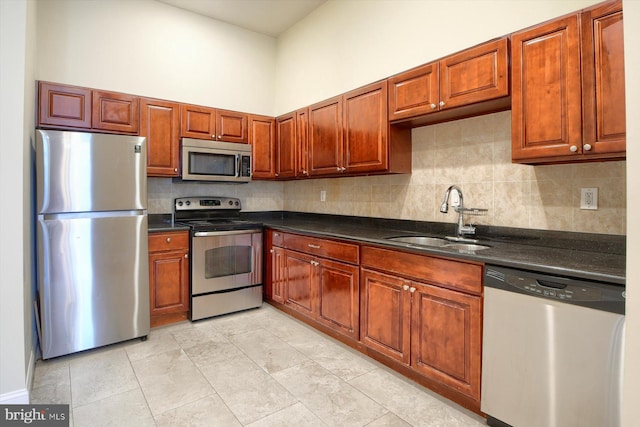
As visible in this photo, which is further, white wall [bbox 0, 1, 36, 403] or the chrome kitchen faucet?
the chrome kitchen faucet

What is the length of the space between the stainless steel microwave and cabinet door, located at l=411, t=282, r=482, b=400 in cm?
233

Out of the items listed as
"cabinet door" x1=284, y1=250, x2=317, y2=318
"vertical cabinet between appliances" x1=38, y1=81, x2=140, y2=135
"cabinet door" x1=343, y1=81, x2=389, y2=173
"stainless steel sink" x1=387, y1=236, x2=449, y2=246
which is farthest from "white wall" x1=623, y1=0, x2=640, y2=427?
"vertical cabinet between appliances" x1=38, y1=81, x2=140, y2=135

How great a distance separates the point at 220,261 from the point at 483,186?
2.38m

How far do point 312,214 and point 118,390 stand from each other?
7.96 feet

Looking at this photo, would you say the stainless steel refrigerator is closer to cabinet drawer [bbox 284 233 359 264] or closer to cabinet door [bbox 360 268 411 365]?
cabinet drawer [bbox 284 233 359 264]

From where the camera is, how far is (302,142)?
354 centimetres

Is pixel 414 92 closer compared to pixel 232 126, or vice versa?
pixel 414 92

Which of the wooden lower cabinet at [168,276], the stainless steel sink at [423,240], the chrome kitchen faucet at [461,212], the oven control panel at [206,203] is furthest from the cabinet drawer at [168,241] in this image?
Result: the chrome kitchen faucet at [461,212]

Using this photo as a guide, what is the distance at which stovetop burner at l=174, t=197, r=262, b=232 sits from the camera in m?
3.40

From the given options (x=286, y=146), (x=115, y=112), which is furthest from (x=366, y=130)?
(x=115, y=112)

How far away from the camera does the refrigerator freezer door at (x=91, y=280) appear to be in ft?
7.89

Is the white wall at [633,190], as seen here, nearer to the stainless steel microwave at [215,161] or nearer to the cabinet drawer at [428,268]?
the cabinet drawer at [428,268]

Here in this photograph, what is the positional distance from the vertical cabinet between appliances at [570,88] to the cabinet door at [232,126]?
2.67 metres
